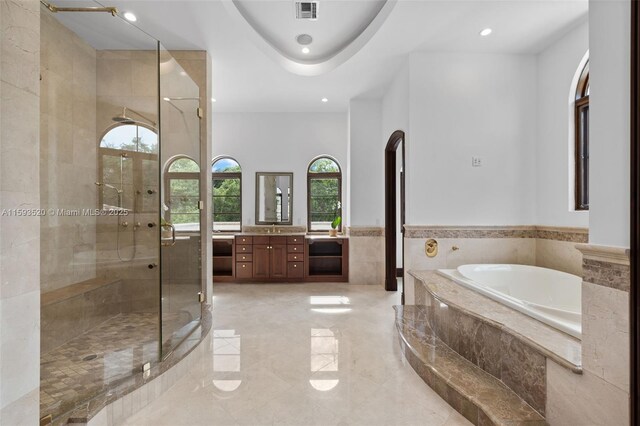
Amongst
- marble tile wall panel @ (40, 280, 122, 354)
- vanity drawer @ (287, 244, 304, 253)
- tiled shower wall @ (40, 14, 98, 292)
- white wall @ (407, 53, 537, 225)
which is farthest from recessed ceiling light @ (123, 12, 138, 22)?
vanity drawer @ (287, 244, 304, 253)

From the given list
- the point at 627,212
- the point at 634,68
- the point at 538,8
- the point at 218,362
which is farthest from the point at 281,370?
the point at 538,8

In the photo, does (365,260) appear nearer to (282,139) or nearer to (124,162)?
(282,139)

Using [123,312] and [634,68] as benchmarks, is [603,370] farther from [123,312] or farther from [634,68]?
[123,312]

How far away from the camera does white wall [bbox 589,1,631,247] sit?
3.76ft

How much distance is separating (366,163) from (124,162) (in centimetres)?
334

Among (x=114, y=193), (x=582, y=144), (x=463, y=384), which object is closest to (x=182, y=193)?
(x=114, y=193)

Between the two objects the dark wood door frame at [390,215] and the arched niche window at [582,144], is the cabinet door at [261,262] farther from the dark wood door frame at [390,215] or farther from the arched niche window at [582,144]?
the arched niche window at [582,144]

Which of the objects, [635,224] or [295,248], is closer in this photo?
[635,224]

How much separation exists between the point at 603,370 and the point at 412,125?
8.54 feet

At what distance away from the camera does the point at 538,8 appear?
100 inches

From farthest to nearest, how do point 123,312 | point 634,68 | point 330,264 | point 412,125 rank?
point 330,264 < point 412,125 < point 123,312 < point 634,68

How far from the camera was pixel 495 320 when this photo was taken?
5.90 ft

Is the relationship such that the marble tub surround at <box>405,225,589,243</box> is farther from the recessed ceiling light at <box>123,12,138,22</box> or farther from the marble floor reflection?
the recessed ceiling light at <box>123,12,138,22</box>

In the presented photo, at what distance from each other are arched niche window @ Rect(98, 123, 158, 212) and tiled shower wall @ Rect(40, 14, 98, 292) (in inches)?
3.4
